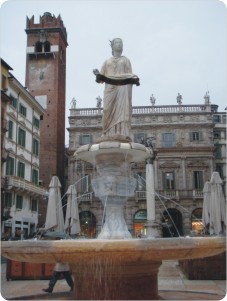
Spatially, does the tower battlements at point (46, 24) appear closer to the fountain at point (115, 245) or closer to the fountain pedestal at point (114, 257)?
the fountain at point (115, 245)

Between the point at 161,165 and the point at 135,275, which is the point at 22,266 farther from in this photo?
the point at 161,165

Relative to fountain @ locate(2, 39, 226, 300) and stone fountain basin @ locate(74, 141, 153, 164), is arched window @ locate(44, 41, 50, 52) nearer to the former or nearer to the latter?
fountain @ locate(2, 39, 226, 300)

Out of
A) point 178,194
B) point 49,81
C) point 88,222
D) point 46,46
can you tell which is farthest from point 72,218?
point 46,46

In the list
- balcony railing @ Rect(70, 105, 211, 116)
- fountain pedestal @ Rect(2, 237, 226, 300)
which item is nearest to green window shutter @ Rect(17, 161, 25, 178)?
balcony railing @ Rect(70, 105, 211, 116)

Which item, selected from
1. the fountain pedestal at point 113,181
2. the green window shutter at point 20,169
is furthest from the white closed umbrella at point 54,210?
the green window shutter at point 20,169

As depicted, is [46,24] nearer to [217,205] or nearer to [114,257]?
[217,205]

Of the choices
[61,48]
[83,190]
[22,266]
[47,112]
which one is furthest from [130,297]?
[61,48]

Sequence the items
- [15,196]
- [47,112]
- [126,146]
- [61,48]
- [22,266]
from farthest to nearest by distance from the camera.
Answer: [61,48] < [47,112] < [15,196] < [22,266] < [126,146]

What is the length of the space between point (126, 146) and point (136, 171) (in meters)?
35.8

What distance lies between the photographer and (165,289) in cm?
1019

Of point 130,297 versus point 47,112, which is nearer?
point 130,297

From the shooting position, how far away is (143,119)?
45281 mm

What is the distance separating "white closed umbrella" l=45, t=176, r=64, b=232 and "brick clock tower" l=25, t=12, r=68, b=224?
102 feet

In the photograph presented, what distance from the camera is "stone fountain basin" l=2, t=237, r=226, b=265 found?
6129mm
